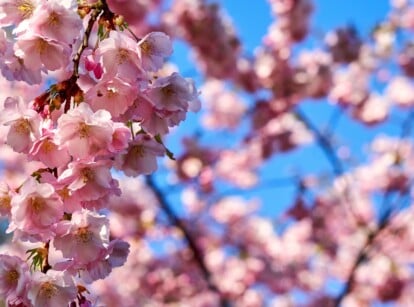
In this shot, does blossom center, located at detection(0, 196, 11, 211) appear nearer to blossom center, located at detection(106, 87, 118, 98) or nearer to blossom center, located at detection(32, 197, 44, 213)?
blossom center, located at detection(32, 197, 44, 213)

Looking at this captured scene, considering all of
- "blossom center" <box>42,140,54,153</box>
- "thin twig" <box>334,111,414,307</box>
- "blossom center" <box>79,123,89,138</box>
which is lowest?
"blossom center" <box>79,123,89,138</box>

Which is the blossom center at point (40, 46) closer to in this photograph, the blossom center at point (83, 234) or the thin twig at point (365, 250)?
the blossom center at point (83, 234)

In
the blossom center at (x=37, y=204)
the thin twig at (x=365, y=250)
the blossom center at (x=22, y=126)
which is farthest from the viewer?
the thin twig at (x=365, y=250)

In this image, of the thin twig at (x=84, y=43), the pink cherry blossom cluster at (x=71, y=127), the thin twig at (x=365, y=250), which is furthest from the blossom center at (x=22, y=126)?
the thin twig at (x=365, y=250)

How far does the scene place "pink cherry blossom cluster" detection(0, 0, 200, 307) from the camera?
1.17 meters

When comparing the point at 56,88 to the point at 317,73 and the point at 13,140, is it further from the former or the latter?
the point at 317,73

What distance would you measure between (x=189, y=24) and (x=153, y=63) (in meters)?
4.85

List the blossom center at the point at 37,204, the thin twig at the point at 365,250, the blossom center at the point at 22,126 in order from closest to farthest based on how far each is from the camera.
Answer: the blossom center at the point at 37,204
the blossom center at the point at 22,126
the thin twig at the point at 365,250

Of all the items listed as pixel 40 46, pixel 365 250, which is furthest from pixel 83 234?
pixel 365 250

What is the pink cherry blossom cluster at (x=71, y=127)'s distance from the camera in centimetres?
117

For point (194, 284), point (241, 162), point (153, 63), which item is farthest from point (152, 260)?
point (153, 63)

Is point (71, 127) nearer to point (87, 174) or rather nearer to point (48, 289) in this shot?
point (87, 174)

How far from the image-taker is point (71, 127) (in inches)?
46.0

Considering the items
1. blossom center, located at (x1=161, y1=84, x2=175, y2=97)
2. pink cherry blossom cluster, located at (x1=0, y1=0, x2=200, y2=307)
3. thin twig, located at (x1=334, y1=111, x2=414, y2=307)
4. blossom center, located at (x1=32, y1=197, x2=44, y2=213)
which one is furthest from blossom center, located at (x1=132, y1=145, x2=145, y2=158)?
thin twig, located at (x1=334, y1=111, x2=414, y2=307)
